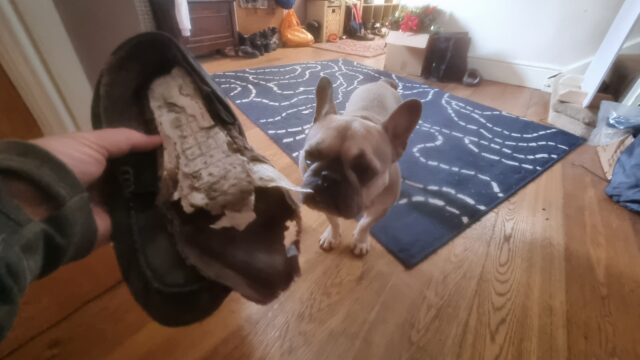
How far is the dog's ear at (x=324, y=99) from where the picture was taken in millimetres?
991

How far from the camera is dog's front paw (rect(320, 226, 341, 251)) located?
41.3 inches

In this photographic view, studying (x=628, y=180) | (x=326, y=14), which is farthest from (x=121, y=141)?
(x=326, y=14)

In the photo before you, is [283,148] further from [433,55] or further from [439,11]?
[439,11]

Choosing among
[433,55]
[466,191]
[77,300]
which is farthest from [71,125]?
[433,55]

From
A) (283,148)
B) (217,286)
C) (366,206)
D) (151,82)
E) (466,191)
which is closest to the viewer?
(217,286)

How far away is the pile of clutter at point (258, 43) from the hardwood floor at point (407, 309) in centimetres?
276

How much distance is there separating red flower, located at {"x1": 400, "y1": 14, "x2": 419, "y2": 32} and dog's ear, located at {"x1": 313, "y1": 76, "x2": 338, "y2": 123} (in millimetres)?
2570

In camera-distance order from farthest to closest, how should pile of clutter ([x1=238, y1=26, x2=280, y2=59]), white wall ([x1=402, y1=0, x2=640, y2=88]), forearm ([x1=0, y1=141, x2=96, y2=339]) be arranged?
pile of clutter ([x1=238, y1=26, x2=280, y2=59]) < white wall ([x1=402, y1=0, x2=640, y2=88]) < forearm ([x1=0, y1=141, x2=96, y2=339])

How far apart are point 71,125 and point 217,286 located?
65 centimetres

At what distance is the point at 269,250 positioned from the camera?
490 mm

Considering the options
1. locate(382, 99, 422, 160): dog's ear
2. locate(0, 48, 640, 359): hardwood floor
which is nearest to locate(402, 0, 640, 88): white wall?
locate(0, 48, 640, 359): hardwood floor

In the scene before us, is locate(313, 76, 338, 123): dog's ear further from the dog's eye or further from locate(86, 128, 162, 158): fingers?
locate(86, 128, 162, 158): fingers

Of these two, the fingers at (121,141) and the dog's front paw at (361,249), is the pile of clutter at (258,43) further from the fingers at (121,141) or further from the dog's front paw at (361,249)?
the fingers at (121,141)

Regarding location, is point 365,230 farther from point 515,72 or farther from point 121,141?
point 515,72
